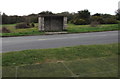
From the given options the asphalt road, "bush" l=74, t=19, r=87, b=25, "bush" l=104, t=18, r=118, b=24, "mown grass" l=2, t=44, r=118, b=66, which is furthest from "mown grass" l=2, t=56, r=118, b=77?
"bush" l=104, t=18, r=118, b=24

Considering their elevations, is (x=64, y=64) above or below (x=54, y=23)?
below

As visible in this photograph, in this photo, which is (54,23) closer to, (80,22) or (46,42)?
(46,42)

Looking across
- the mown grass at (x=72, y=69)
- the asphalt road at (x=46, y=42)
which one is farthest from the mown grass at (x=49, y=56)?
the asphalt road at (x=46, y=42)

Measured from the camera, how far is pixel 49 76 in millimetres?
3719

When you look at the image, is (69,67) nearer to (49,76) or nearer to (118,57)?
(49,76)

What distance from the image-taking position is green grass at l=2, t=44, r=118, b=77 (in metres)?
3.89

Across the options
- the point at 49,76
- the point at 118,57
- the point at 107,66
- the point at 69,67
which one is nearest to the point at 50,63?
the point at 69,67

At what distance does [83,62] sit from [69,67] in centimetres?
71

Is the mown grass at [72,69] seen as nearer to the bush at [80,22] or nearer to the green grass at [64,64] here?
the green grass at [64,64]

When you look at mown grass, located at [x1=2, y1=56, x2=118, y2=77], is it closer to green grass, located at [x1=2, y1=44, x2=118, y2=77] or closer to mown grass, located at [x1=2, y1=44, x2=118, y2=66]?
green grass, located at [x1=2, y1=44, x2=118, y2=77]

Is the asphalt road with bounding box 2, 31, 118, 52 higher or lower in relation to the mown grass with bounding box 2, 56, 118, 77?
higher

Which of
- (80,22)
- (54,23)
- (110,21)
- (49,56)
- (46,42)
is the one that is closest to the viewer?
(49,56)

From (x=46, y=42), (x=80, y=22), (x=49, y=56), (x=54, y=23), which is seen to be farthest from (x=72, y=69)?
(x=80, y=22)

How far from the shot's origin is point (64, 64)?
4633 millimetres
